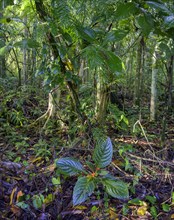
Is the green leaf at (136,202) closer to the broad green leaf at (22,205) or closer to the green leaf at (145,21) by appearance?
the broad green leaf at (22,205)

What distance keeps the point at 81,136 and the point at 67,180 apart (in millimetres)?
451

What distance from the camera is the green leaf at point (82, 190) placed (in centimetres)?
106

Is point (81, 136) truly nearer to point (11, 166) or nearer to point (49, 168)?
point (49, 168)

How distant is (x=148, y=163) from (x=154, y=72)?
1.66m

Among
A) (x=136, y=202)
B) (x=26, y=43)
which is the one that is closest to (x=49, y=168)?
(x=136, y=202)

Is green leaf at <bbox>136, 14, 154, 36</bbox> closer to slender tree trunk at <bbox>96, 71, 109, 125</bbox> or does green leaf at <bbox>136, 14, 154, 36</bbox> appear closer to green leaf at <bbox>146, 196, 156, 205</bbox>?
green leaf at <bbox>146, 196, 156, 205</bbox>

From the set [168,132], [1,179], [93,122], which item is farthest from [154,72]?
[1,179]

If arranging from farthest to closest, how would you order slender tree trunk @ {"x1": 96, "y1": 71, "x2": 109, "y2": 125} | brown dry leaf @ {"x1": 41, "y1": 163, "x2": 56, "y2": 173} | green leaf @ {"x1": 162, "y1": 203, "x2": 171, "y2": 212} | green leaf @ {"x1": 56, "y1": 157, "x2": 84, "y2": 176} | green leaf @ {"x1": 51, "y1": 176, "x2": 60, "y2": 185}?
slender tree trunk @ {"x1": 96, "y1": 71, "x2": 109, "y2": 125}
brown dry leaf @ {"x1": 41, "y1": 163, "x2": 56, "y2": 173}
green leaf @ {"x1": 51, "y1": 176, "x2": 60, "y2": 185}
green leaf @ {"x1": 162, "y1": 203, "x2": 171, "y2": 212}
green leaf @ {"x1": 56, "y1": 157, "x2": 84, "y2": 176}

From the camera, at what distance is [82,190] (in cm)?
109

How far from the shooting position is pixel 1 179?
161 cm

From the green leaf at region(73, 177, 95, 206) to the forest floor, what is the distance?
0.37m

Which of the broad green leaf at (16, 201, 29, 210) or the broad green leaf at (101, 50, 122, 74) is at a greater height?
the broad green leaf at (101, 50, 122, 74)

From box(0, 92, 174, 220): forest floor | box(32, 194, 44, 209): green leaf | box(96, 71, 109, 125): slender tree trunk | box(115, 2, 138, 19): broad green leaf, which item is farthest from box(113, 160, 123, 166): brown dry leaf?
box(115, 2, 138, 19): broad green leaf

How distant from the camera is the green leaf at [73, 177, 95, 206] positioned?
1059mm
